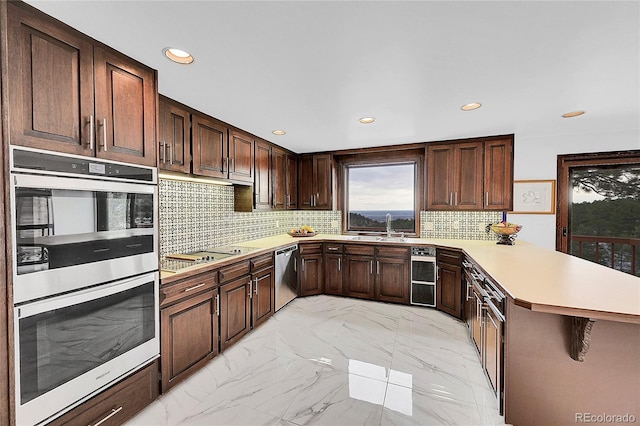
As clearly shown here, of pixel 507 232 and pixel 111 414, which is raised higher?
pixel 507 232

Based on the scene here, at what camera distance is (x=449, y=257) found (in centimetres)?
340

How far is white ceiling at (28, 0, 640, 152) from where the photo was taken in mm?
1293

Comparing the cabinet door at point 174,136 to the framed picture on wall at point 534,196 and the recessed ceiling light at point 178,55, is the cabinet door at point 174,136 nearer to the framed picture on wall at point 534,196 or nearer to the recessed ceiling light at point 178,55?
the recessed ceiling light at point 178,55

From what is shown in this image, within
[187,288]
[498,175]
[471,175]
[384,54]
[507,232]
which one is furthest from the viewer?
[471,175]

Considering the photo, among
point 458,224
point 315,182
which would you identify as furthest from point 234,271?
point 458,224

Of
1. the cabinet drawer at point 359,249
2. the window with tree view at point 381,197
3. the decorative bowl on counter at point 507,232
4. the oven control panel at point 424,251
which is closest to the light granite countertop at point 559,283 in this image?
the decorative bowl on counter at point 507,232

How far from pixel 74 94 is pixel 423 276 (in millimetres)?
3849

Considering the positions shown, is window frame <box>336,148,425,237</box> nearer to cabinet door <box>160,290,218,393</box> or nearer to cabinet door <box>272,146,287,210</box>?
cabinet door <box>272,146,287,210</box>

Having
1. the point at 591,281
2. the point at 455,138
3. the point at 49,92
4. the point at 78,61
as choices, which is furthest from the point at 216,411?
the point at 455,138

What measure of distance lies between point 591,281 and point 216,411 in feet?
8.71

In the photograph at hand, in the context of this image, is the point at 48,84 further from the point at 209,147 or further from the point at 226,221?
the point at 226,221

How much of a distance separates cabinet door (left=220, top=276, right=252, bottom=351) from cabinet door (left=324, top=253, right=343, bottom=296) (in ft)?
5.09

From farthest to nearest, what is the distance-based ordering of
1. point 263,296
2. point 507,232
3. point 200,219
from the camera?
point 507,232
point 263,296
point 200,219

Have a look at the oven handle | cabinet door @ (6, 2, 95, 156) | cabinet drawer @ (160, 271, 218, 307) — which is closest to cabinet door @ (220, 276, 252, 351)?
cabinet drawer @ (160, 271, 218, 307)
